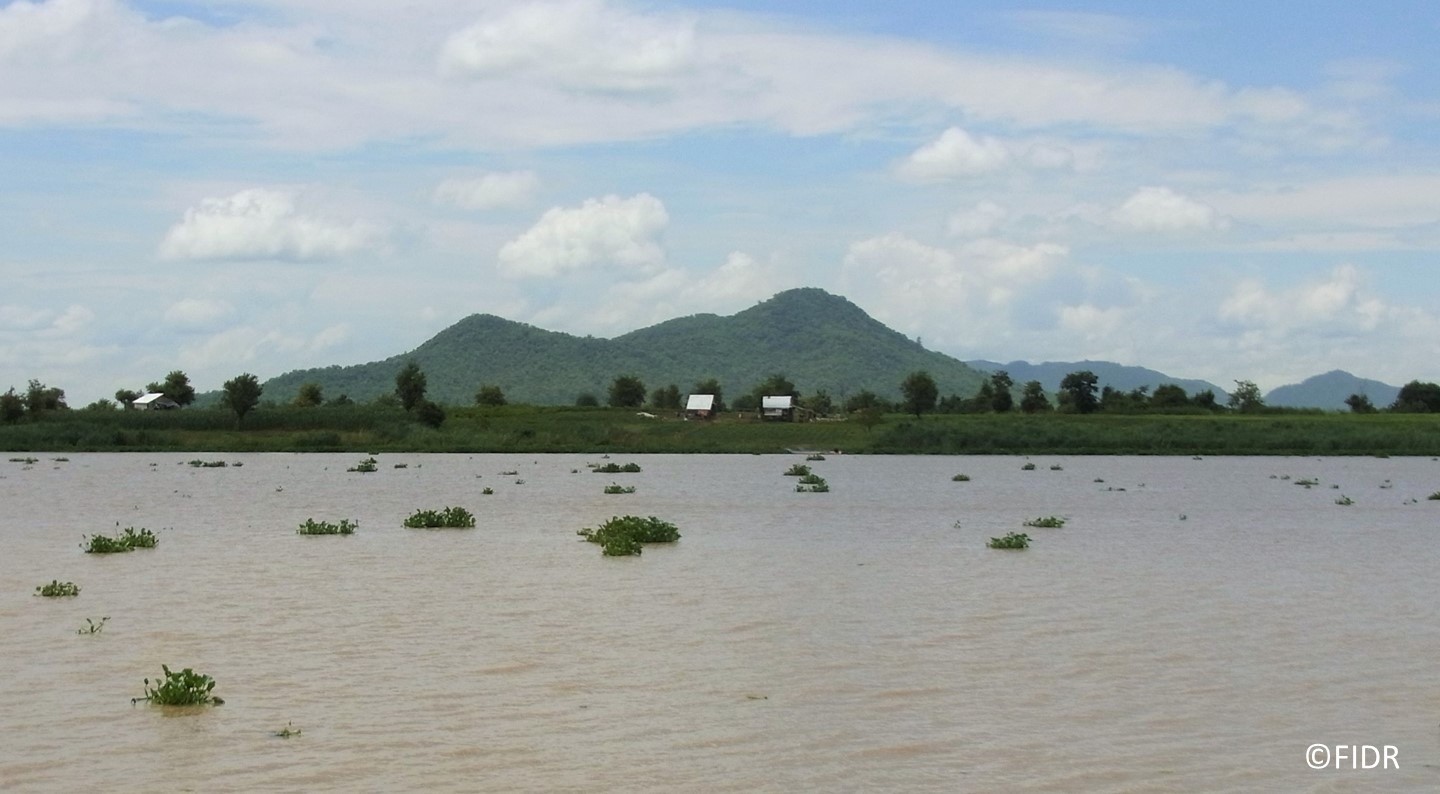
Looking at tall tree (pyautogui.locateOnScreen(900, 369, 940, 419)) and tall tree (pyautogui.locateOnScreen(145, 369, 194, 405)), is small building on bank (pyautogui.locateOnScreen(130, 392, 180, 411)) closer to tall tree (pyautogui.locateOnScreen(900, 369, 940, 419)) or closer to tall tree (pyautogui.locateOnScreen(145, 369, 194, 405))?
tall tree (pyautogui.locateOnScreen(145, 369, 194, 405))

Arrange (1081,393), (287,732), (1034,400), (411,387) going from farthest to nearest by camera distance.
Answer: (1034,400) < (1081,393) < (411,387) < (287,732)

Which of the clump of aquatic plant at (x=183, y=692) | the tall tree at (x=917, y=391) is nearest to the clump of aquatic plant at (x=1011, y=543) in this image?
the clump of aquatic plant at (x=183, y=692)

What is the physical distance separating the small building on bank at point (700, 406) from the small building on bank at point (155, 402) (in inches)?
2160

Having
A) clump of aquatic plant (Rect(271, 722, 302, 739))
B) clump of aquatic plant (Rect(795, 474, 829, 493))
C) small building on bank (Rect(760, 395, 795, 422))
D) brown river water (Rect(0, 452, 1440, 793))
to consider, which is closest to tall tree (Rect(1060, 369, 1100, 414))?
small building on bank (Rect(760, 395, 795, 422))

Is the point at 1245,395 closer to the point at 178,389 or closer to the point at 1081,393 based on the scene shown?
the point at 1081,393

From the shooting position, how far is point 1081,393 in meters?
138

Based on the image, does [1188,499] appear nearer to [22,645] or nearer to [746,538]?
[746,538]

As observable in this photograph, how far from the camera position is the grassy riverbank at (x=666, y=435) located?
313 feet

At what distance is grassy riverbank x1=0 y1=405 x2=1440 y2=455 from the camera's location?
313 ft

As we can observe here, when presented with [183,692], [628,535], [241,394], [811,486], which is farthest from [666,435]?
[183,692]

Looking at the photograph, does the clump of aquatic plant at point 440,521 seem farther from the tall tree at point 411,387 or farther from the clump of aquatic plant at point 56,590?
the tall tree at point 411,387

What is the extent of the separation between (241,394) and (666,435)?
105 feet

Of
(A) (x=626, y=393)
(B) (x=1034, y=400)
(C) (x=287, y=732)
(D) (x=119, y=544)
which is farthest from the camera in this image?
(A) (x=626, y=393)

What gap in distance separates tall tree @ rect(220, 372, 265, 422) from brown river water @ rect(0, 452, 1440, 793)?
237 feet
